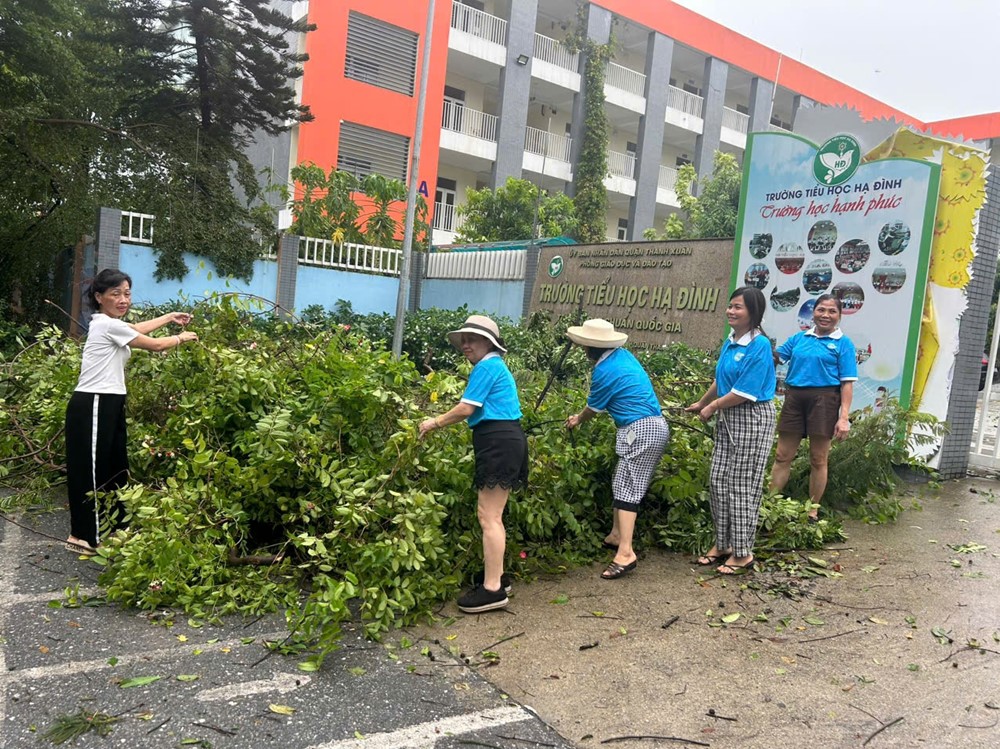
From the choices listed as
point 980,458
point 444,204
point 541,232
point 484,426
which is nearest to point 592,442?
point 484,426

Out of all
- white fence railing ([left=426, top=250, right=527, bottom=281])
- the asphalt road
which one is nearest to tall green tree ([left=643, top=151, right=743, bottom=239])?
white fence railing ([left=426, top=250, right=527, bottom=281])

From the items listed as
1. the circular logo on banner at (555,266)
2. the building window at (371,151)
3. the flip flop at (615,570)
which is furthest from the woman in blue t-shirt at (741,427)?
the building window at (371,151)

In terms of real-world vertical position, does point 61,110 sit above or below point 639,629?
above

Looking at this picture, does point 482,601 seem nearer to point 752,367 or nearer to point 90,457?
point 752,367

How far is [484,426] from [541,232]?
17871 mm

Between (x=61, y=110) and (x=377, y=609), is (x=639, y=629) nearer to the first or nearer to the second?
(x=377, y=609)

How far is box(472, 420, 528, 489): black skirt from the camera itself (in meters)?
3.98

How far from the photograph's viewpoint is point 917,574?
477cm

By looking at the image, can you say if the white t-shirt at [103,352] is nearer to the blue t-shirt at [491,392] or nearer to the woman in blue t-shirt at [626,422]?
the blue t-shirt at [491,392]

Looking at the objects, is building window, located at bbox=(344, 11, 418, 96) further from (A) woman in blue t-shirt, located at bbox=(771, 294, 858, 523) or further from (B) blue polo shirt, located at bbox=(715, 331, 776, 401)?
(B) blue polo shirt, located at bbox=(715, 331, 776, 401)

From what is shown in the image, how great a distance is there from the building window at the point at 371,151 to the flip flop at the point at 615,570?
19.7 m

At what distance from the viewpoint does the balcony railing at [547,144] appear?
1024 inches

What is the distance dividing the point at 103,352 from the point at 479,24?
2255 cm

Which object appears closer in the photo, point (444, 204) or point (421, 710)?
point (421, 710)
